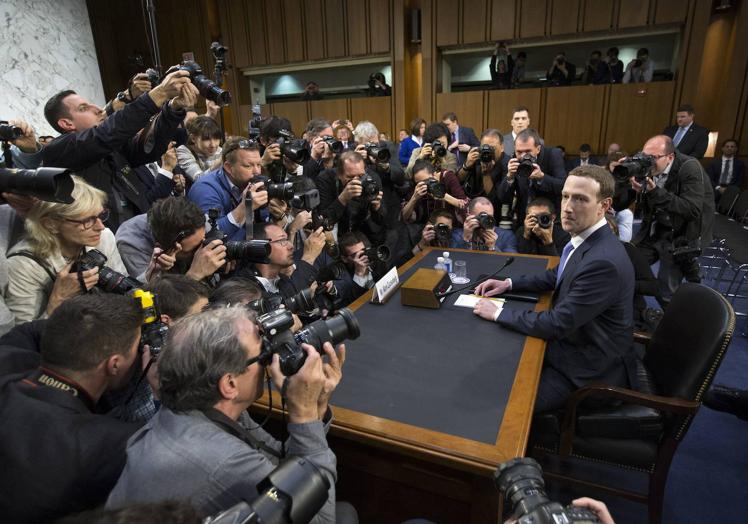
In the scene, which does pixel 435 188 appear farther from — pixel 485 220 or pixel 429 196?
pixel 485 220

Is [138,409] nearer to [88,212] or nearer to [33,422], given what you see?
[33,422]

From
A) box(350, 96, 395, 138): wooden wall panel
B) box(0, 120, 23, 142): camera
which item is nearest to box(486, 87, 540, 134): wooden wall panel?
box(350, 96, 395, 138): wooden wall panel

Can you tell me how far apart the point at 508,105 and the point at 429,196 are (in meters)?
5.12

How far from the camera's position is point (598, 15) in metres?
6.74

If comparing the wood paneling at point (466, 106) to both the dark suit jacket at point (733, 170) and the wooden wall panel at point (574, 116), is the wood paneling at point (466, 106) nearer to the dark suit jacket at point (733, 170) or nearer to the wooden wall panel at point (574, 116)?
the wooden wall panel at point (574, 116)

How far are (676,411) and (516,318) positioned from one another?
0.61 m

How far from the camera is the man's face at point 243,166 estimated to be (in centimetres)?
248

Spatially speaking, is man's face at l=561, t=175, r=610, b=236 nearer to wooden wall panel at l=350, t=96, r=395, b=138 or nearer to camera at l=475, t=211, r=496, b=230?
camera at l=475, t=211, r=496, b=230

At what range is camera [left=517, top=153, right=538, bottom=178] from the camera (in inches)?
122

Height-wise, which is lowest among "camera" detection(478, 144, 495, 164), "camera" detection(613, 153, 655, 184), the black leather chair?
the black leather chair

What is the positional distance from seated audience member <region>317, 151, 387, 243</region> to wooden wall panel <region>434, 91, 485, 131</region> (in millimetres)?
5234

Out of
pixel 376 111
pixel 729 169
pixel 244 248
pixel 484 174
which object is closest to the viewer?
pixel 244 248

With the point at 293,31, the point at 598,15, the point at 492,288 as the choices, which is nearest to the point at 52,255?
the point at 492,288

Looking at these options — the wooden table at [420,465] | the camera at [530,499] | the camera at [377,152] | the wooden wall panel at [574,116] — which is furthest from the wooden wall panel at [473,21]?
the camera at [530,499]
